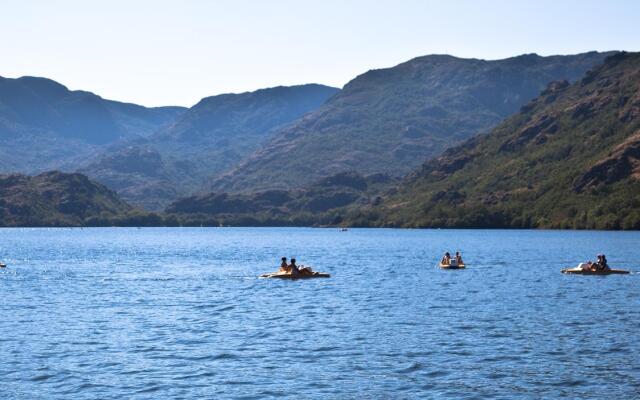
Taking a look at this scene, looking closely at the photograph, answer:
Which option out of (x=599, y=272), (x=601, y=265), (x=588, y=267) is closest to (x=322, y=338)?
(x=601, y=265)

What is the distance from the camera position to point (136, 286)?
114625mm

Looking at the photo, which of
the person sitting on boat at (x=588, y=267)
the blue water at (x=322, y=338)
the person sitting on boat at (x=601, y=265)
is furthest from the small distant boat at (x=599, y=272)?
the blue water at (x=322, y=338)

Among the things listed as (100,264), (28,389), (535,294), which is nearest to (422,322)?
(535,294)

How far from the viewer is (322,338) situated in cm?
6381

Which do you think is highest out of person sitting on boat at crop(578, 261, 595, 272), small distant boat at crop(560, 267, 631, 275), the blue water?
person sitting on boat at crop(578, 261, 595, 272)

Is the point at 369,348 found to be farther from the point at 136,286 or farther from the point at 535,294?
the point at 136,286

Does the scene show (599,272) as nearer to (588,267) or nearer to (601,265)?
(601,265)

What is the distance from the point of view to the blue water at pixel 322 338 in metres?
46.7

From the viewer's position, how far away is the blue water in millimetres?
46688

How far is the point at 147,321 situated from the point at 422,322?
2484 cm

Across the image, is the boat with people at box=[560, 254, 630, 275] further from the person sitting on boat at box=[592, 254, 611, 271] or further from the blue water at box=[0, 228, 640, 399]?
the blue water at box=[0, 228, 640, 399]

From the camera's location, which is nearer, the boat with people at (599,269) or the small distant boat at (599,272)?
the boat with people at (599,269)

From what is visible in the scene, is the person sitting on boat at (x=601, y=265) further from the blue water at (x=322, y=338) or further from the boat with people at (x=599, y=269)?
the blue water at (x=322, y=338)

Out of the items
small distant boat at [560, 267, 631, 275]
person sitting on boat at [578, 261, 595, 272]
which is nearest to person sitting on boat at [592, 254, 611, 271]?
small distant boat at [560, 267, 631, 275]
